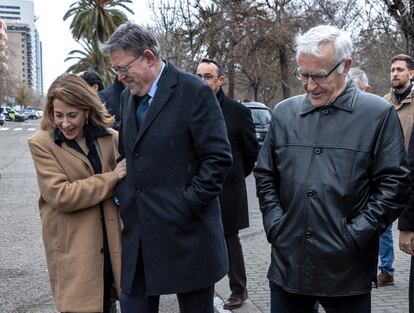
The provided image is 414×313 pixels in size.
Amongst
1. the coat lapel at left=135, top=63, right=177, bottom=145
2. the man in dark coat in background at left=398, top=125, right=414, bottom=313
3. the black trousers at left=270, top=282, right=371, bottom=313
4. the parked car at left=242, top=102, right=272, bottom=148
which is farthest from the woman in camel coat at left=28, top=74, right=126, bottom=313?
the parked car at left=242, top=102, right=272, bottom=148

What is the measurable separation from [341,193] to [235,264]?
239 centimetres

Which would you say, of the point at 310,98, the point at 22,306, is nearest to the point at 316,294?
the point at 310,98

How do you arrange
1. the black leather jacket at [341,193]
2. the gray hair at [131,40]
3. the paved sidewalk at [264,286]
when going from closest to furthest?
the black leather jacket at [341,193] < the gray hair at [131,40] < the paved sidewalk at [264,286]

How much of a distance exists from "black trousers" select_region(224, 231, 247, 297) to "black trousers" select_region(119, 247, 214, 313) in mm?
1683

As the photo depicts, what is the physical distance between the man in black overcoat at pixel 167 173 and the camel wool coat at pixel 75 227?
198mm

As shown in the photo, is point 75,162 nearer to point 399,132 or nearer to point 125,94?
point 125,94

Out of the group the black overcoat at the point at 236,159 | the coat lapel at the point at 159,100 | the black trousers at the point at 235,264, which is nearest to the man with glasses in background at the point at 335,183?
the coat lapel at the point at 159,100

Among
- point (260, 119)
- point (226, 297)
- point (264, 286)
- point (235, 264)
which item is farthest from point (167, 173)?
point (260, 119)

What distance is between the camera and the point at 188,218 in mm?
2879

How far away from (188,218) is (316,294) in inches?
28.9

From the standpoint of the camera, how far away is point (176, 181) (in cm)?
287

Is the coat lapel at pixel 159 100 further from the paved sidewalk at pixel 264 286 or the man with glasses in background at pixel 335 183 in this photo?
the paved sidewalk at pixel 264 286

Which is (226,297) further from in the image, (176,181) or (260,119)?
(260,119)

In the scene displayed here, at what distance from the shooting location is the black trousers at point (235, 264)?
4.71 m
